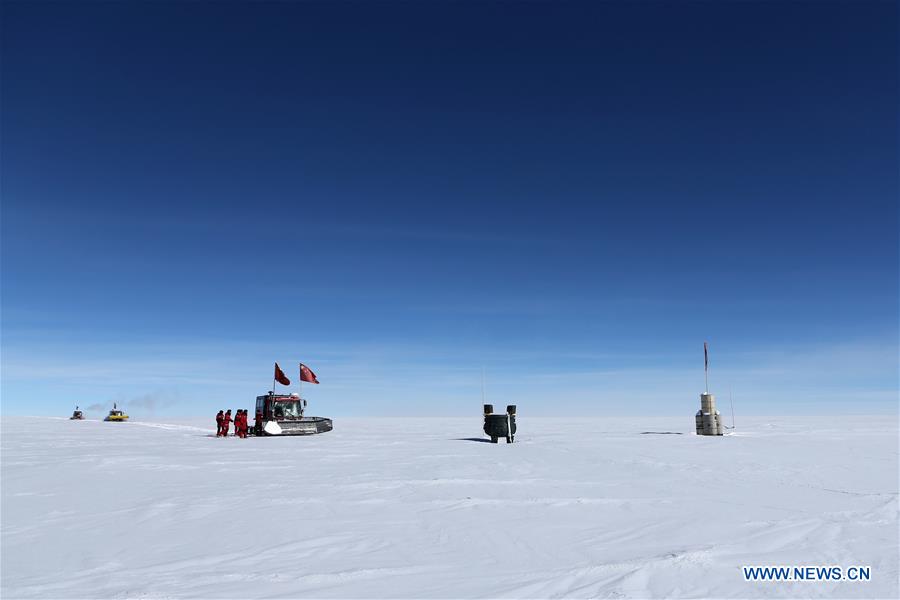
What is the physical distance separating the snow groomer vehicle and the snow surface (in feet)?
48.1

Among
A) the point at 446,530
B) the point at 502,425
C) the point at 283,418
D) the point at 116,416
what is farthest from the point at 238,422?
the point at 116,416

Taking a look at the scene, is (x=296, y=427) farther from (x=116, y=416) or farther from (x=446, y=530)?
(x=116, y=416)

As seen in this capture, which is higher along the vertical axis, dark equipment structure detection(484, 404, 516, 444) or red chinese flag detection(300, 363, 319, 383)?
red chinese flag detection(300, 363, 319, 383)

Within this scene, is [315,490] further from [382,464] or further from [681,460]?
[681,460]

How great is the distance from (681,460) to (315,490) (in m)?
11.3

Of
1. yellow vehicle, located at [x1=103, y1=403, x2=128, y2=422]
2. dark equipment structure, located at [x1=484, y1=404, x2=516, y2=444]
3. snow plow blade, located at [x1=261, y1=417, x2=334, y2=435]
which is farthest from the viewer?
yellow vehicle, located at [x1=103, y1=403, x2=128, y2=422]

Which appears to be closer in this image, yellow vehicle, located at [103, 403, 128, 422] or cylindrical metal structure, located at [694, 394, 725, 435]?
cylindrical metal structure, located at [694, 394, 725, 435]

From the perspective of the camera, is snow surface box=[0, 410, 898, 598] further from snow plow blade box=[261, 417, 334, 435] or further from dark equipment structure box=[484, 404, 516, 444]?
snow plow blade box=[261, 417, 334, 435]

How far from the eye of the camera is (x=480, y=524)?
8281mm

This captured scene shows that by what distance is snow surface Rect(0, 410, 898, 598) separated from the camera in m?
5.71

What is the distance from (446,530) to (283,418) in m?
24.9

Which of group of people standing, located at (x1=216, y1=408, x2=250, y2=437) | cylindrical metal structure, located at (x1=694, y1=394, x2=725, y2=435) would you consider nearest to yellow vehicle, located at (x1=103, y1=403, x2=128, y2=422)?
group of people standing, located at (x1=216, y1=408, x2=250, y2=437)

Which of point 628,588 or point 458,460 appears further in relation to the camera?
point 458,460

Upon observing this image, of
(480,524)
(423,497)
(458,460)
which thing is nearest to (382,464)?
(458,460)
